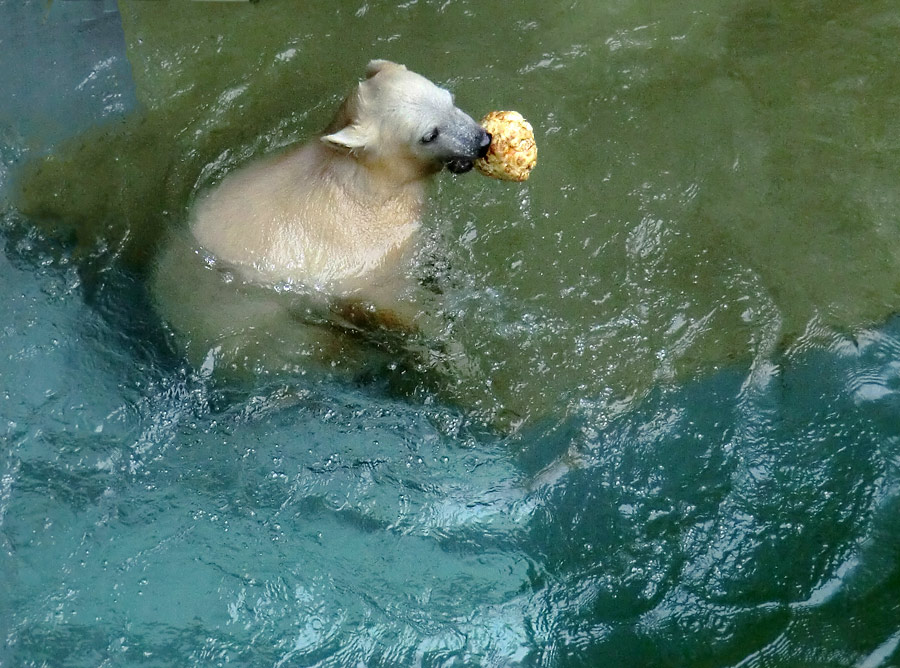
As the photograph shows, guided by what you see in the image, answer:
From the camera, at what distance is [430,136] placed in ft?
13.5

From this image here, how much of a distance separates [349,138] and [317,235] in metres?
0.52

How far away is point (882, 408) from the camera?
13.8 feet

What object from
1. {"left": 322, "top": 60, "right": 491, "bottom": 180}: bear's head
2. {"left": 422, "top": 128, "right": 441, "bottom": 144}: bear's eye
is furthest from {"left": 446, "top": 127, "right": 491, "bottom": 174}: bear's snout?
{"left": 422, "top": 128, "right": 441, "bottom": 144}: bear's eye

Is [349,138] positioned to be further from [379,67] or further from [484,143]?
[484,143]

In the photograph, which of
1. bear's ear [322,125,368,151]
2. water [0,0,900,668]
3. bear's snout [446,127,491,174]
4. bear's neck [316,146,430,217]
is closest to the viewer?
water [0,0,900,668]

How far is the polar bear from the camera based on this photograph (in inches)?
163

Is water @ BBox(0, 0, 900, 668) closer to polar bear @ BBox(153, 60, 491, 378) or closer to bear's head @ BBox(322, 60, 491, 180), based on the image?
polar bear @ BBox(153, 60, 491, 378)

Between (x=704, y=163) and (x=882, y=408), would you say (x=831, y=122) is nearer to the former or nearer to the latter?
(x=704, y=163)

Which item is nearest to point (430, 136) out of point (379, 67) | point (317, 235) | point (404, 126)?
point (404, 126)

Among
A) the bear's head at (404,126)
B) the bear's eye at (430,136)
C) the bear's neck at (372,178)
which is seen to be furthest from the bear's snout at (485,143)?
the bear's neck at (372,178)

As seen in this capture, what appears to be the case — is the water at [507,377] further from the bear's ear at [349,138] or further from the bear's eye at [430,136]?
→ the bear's ear at [349,138]

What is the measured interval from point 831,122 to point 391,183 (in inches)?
110

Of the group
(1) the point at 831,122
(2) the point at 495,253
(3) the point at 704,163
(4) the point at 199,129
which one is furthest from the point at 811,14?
(4) the point at 199,129

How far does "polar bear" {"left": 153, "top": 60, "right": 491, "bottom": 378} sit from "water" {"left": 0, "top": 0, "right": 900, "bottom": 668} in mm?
261
